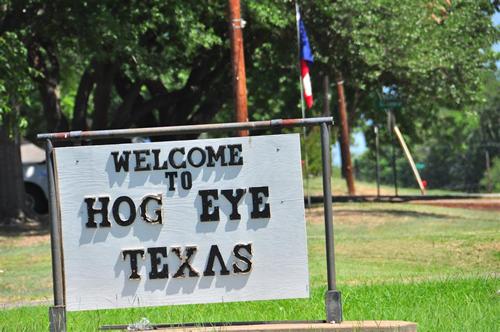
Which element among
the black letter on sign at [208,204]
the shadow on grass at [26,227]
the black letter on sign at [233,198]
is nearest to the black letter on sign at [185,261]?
the black letter on sign at [208,204]

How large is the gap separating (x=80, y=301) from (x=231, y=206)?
1.14 m

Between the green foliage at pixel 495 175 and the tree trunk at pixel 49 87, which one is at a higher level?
the tree trunk at pixel 49 87

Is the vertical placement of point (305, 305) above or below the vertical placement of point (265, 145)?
below

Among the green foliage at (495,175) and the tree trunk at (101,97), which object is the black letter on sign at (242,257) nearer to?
the tree trunk at (101,97)

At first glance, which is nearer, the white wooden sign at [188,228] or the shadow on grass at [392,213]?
the white wooden sign at [188,228]

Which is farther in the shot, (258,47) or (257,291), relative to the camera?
(258,47)

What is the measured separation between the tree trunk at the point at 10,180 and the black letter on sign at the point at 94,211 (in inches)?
829

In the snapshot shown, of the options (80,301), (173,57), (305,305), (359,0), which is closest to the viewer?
(80,301)

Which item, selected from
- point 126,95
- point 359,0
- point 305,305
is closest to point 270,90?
point 126,95

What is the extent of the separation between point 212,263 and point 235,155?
2.33ft

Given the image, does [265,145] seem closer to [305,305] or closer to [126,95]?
[305,305]

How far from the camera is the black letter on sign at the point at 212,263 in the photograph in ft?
23.8

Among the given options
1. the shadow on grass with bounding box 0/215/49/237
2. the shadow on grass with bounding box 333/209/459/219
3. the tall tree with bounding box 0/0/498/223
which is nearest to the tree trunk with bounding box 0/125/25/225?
the shadow on grass with bounding box 0/215/49/237

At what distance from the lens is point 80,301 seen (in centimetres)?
723
